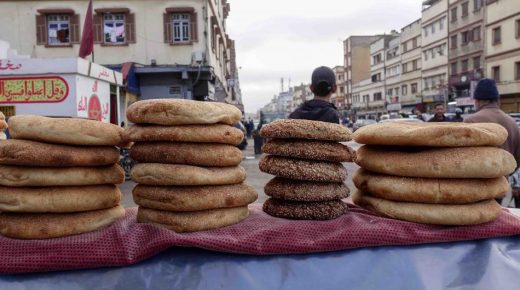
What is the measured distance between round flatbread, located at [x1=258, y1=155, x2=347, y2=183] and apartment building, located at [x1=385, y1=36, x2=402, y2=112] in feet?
208

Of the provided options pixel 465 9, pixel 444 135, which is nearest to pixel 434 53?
pixel 465 9

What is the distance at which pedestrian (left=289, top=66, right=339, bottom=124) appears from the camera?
3.41 metres

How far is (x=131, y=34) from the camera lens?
71.3 ft

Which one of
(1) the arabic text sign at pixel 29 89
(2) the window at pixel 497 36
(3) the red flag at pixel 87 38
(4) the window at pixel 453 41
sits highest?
(4) the window at pixel 453 41

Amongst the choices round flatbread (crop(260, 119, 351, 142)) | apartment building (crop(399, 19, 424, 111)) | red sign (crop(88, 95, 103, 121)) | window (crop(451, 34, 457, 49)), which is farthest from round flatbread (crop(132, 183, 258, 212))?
apartment building (crop(399, 19, 424, 111))

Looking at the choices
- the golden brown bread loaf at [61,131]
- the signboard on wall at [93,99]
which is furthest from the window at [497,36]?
the golden brown bread loaf at [61,131]

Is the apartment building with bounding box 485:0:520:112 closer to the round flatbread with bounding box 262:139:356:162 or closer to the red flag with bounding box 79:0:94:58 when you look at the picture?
the red flag with bounding box 79:0:94:58

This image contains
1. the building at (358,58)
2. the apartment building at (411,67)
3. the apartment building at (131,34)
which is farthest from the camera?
the building at (358,58)

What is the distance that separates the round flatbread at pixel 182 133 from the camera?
189 centimetres

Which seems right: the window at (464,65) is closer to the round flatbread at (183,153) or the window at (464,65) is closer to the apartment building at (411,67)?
the apartment building at (411,67)

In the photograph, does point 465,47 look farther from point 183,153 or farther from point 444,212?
point 183,153

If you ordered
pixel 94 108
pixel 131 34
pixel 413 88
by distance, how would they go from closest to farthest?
pixel 94 108 < pixel 131 34 < pixel 413 88

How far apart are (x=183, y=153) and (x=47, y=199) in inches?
23.1

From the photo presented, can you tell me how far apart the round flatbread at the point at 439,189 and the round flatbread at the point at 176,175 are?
755 mm
